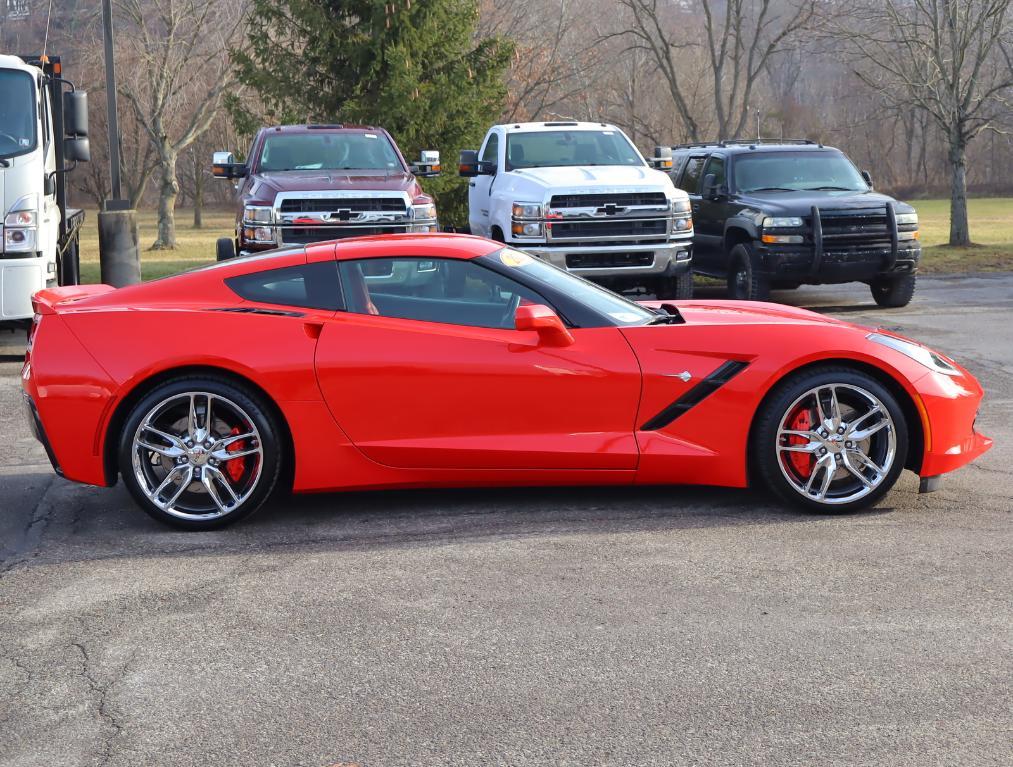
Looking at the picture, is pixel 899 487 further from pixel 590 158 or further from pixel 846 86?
pixel 846 86

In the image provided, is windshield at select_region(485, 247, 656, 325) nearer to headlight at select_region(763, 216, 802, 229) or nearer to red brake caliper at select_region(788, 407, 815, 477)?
red brake caliper at select_region(788, 407, 815, 477)

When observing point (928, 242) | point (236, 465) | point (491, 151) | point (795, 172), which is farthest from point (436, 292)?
point (928, 242)

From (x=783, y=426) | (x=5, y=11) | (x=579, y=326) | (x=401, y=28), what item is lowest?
(x=783, y=426)

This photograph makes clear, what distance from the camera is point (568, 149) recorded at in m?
15.8

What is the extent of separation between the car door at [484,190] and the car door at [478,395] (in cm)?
975

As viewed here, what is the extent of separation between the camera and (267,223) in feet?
44.4

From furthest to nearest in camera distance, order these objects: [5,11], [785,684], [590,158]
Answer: [5,11], [590,158], [785,684]

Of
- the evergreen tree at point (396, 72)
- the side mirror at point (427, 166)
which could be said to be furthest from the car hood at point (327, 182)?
the evergreen tree at point (396, 72)

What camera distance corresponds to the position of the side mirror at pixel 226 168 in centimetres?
1479

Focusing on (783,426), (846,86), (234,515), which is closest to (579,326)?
(783,426)

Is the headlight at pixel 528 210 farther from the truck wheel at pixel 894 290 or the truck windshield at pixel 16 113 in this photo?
the truck windshield at pixel 16 113

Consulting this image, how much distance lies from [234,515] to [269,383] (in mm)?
649

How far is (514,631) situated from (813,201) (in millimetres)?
11377

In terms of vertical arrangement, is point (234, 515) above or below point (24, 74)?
below
